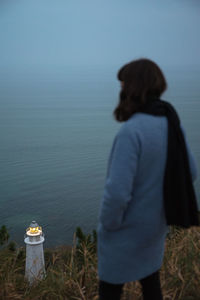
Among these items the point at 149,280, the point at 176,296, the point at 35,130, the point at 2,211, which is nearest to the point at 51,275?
the point at 176,296

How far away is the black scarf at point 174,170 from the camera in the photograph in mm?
1597

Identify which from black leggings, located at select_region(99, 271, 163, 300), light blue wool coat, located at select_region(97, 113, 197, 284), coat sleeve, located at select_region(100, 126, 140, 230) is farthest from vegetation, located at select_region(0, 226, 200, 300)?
coat sleeve, located at select_region(100, 126, 140, 230)

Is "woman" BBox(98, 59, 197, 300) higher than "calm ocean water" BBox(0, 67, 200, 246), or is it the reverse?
"woman" BBox(98, 59, 197, 300)

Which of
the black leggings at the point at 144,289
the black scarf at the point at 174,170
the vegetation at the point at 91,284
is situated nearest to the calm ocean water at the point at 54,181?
the black scarf at the point at 174,170

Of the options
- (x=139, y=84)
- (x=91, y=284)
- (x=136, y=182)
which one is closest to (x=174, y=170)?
(x=136, y=182)

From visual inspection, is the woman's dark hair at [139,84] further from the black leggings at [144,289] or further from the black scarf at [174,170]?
the black leggings at [144,289]

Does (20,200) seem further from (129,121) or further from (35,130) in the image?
(35,130)

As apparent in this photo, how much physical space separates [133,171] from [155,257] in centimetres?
52

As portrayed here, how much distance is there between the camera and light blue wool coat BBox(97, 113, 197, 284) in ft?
4.97

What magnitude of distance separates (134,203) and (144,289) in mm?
577

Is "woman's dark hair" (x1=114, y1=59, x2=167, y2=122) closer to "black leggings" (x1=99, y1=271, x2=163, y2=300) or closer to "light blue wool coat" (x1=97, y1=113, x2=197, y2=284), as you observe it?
"light blue wool coat" (x1=97, y1=113, x2=197, y2=284)

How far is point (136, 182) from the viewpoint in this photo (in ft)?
5.25

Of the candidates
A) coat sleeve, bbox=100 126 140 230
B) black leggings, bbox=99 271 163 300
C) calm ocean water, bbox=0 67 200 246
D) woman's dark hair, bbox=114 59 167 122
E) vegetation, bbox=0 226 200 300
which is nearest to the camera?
coat sleeve, bbox=100 126 140 230

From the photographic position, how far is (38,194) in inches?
1118
